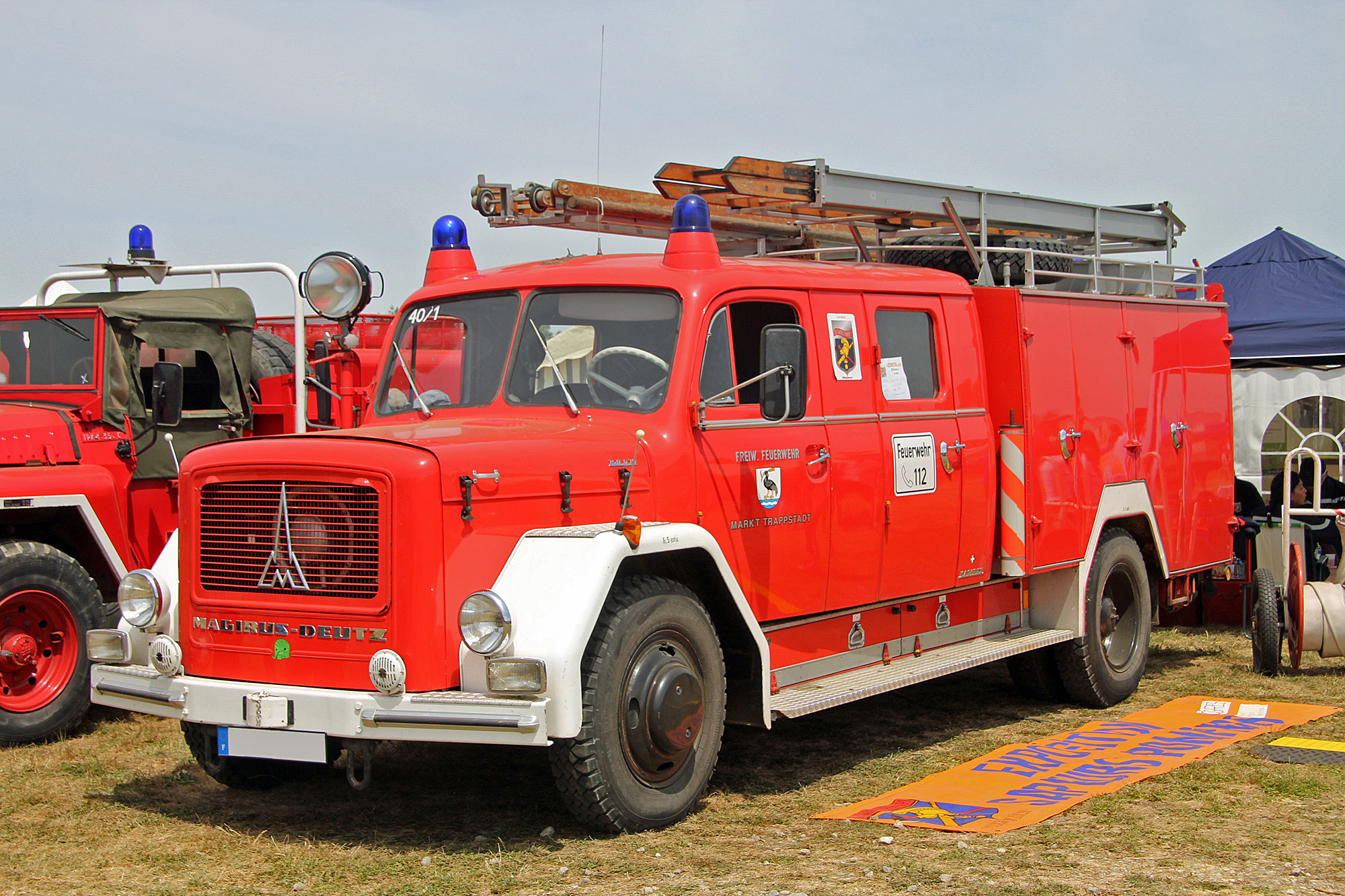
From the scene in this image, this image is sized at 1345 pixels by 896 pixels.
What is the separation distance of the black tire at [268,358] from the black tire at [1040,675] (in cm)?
551

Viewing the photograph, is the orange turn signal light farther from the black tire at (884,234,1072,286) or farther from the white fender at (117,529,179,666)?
the black tire at (884,234,1072,286)

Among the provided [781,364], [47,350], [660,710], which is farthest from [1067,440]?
[47,350]

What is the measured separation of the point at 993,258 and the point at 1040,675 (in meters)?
2.63

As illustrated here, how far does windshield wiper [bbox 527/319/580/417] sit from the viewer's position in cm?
589

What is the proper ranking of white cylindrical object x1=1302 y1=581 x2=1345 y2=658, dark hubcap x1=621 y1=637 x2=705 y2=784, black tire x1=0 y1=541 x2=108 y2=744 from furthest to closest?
1. white cylindrical object x1=1302 y1=581 x2=1345 y2=658
2. black tire x1=0 y1=541 x2=108 y2=744
3. dark hubcap x1=621 y1=637 x2=705 y2=784

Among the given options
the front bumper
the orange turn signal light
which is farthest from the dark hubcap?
the front bumper

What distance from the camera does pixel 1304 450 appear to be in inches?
364

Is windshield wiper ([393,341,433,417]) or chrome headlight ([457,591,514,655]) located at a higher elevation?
windshield wiper ([393,341,433,417])

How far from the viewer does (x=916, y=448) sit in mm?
6891

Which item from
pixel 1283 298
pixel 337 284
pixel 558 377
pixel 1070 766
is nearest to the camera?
pixel 558 377

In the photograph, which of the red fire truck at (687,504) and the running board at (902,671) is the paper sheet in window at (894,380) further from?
the running board at (902,671)

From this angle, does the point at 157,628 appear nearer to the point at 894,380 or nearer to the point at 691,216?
the point at 691,216

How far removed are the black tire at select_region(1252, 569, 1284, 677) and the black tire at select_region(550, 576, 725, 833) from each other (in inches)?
193

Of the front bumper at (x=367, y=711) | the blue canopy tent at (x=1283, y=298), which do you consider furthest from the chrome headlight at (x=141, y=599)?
the blue canopy tent at (x=1283, y=298)
